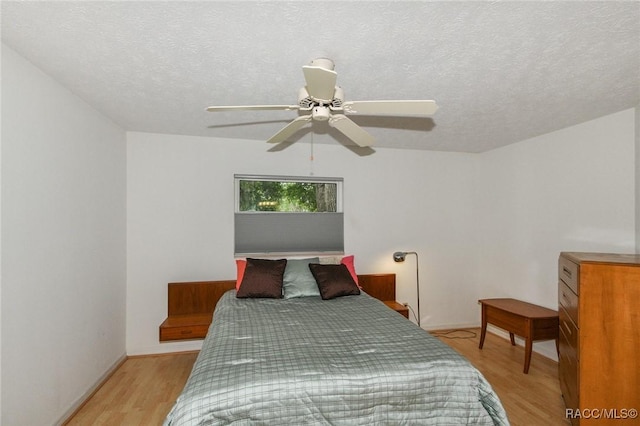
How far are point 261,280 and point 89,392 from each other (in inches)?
64.9

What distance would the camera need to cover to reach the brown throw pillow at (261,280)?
9.90 ft

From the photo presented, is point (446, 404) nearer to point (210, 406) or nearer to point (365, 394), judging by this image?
point (365, 394)

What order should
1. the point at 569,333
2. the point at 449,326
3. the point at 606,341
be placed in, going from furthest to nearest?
the point at 449,326 < the point at 569,333 < the point at 606,341

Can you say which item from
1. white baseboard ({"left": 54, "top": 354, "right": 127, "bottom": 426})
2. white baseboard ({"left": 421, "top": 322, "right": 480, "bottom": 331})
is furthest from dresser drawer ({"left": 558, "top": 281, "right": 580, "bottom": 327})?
white baseboard ({"left": 54, "top": 354, "right": 127, "bottom": 426})

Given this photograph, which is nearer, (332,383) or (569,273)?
(332,383)

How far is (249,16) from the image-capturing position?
58.2 inches

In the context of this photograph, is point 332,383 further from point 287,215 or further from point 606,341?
point 287,215

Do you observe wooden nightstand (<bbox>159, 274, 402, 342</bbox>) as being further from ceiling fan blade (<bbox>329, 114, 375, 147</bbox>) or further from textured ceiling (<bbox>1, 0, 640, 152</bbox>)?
ceiling fan blade (<bbox>329, 114, 375, 147</bbox>)

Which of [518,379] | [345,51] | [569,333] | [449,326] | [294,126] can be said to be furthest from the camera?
[449,326]

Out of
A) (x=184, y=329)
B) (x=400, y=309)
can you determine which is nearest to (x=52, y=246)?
(x=184, y=329)

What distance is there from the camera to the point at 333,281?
3.13 metres

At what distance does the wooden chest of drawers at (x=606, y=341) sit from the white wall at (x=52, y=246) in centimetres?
350

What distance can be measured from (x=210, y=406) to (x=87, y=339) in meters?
1.85

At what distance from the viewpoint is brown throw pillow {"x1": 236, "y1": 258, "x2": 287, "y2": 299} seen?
3.02 metres
